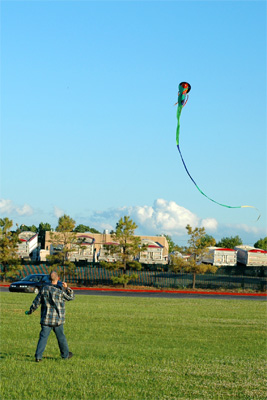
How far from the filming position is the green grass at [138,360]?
8953 millimetres

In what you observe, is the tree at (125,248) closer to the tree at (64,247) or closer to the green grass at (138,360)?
the tree at (64,247)

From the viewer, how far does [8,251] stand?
168 feet

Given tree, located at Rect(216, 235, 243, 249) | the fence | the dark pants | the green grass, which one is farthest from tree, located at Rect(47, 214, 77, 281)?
tree, located at Rect(216, 235, 243, 249)

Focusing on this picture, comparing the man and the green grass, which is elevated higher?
the man

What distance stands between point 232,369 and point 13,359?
178 inches

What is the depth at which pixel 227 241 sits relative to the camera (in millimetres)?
158750

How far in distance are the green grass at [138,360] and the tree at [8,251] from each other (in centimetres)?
2983

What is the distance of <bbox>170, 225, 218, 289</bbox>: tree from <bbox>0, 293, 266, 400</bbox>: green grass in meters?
27.3

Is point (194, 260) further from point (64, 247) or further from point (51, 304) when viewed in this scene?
point (51, 304)

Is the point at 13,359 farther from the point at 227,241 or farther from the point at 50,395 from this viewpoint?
the point at 227,241

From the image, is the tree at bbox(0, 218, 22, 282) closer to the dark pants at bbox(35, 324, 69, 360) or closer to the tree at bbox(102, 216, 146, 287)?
the tree at bbox(102, 216, 146, 287)

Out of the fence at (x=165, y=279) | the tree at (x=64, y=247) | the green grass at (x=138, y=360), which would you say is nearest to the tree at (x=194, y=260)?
the fence at (x=165, y=279)

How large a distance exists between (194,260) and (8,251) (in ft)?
56.3

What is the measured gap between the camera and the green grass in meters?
8.95
